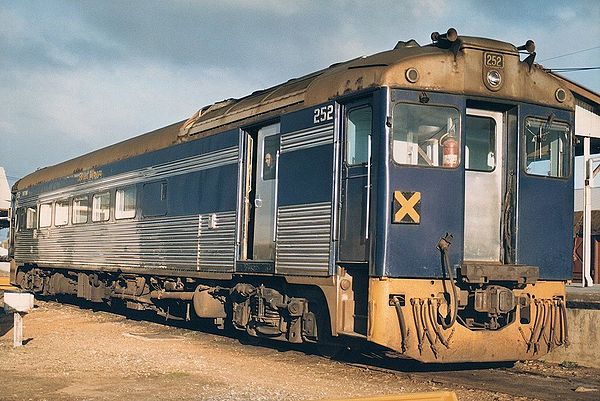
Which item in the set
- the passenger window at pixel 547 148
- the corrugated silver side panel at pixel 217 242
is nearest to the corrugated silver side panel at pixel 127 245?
the corrugated silver side panel at pixel 217 242

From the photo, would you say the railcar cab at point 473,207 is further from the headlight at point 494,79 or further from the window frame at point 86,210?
the window frame at point 86,210

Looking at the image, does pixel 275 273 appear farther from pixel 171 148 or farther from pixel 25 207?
pixel 25 207

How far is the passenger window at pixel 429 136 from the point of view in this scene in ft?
31.8

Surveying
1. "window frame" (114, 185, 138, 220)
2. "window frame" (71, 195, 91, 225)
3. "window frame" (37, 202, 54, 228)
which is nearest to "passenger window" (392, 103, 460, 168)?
"window frame" (114, 185, 138, 220)

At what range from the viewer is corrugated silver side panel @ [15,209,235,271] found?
45.7ft

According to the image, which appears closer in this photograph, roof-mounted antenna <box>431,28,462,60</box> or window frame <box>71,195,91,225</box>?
roof-mounted antenna <box>431,28,462,60</box>

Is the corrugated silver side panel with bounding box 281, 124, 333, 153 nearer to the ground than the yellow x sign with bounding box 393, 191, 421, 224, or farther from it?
farther from it

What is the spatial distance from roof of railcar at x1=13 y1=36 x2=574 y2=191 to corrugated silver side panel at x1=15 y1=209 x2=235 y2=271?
1.55 m

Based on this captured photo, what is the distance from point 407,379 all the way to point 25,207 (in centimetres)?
1828

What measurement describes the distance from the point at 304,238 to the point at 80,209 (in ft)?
34.9

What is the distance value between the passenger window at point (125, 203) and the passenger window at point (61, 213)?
3890mm

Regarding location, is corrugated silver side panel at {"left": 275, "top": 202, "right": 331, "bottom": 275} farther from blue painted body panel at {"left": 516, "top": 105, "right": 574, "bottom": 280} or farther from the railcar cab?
blue painted body panel at {"left": 516, "top": 105, "right": 574, "bottom": 280}

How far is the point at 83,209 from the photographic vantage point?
64.6 feet

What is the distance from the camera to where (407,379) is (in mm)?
9484
